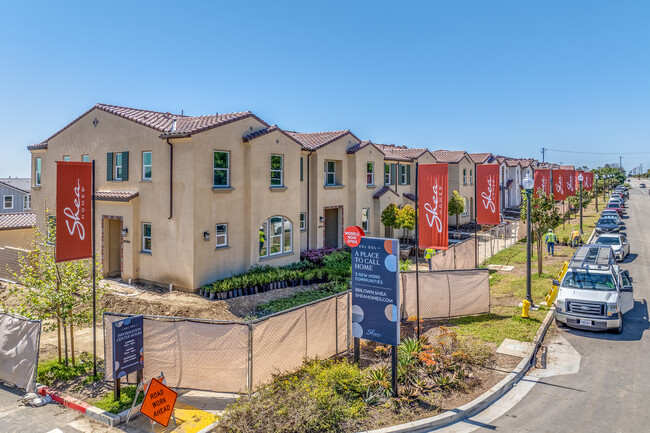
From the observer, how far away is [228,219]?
1883 cm

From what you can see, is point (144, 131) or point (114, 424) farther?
point (144, 131)

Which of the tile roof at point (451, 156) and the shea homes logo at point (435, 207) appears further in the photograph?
the tile roof at point (451, 156)

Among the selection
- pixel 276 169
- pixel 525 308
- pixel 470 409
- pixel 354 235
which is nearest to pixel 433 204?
pixel 525 308

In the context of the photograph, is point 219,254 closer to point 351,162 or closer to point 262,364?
point 262,364

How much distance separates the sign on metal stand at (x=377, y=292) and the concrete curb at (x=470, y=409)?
994mm

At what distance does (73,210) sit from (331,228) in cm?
1854

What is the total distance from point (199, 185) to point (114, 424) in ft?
35.3

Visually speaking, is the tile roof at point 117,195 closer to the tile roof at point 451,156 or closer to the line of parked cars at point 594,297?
the line of parked cars at point 594,297

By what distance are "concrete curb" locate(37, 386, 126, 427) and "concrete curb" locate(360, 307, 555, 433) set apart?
4.97 m

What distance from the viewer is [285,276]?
19078 millimetres

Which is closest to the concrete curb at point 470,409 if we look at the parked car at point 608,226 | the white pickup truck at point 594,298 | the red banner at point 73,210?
the white pickup truck at point 594,298

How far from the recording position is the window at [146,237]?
1914cm

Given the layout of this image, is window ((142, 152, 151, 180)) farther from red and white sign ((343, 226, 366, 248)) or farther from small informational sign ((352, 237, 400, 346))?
small informational sign ((352, 237, 400, 346))

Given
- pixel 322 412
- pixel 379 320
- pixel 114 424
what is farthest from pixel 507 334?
pixel 114 424
